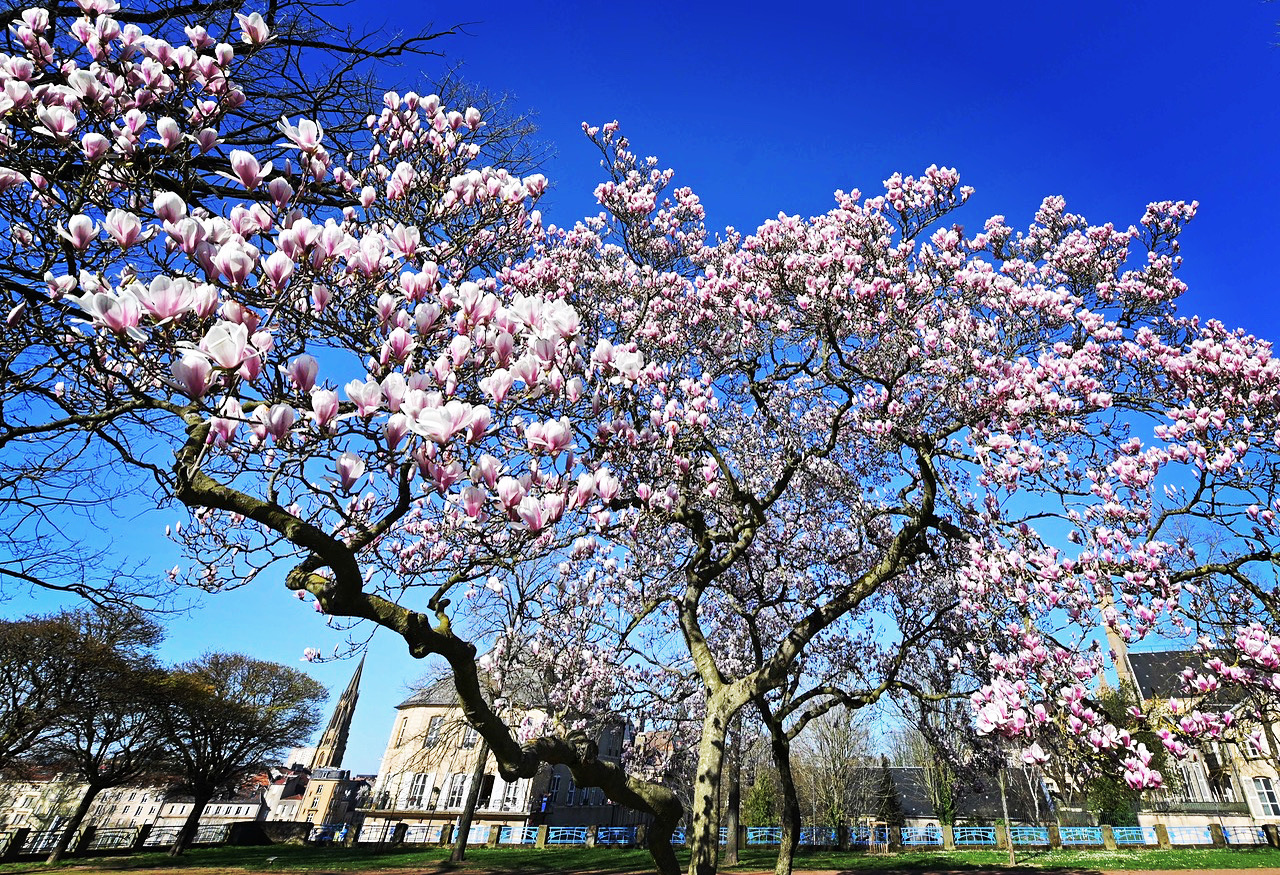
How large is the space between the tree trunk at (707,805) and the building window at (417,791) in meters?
35.3

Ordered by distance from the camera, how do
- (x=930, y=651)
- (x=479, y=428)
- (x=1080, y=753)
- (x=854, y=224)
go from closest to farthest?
1. (x=479, y=428)
2. (x=1080, y=753)
3. (x=854, y=224)
4. (x=930, y=651)

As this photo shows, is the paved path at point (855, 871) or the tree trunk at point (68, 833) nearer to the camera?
the paved path at point (855, 871)

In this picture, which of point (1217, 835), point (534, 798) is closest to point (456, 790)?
point (534, 798)

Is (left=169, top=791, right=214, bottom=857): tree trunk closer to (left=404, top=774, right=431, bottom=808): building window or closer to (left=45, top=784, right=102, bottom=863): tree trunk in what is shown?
(left=45, top=784, right=102, bottom=863): tree trunk

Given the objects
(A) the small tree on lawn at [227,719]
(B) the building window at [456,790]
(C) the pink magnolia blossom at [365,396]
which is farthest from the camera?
(B) the building window at [456,790]

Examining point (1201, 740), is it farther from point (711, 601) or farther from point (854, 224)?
point (711, 601)

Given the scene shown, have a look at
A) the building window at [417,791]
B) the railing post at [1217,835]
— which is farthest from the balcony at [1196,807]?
the building window at [417,791]

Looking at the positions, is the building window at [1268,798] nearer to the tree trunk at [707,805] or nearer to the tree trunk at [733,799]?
the tree trunk at [733,799]

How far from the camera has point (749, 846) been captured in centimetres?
2753

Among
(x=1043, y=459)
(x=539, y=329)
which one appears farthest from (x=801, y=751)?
(x=539, y=329)

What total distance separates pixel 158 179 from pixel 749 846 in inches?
1260

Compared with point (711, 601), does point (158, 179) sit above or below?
below

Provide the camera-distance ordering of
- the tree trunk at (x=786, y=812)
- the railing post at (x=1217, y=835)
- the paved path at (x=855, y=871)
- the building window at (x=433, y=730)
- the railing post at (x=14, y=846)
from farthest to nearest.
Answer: the railing post at (x=1217, y=835)
the railing post at (x=14, y=846)
the building window at (x=433, y=730)
the paved path at (x=855, y=871)
the tree trunk at (x=786, y=812)

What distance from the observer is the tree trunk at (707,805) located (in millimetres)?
6477
